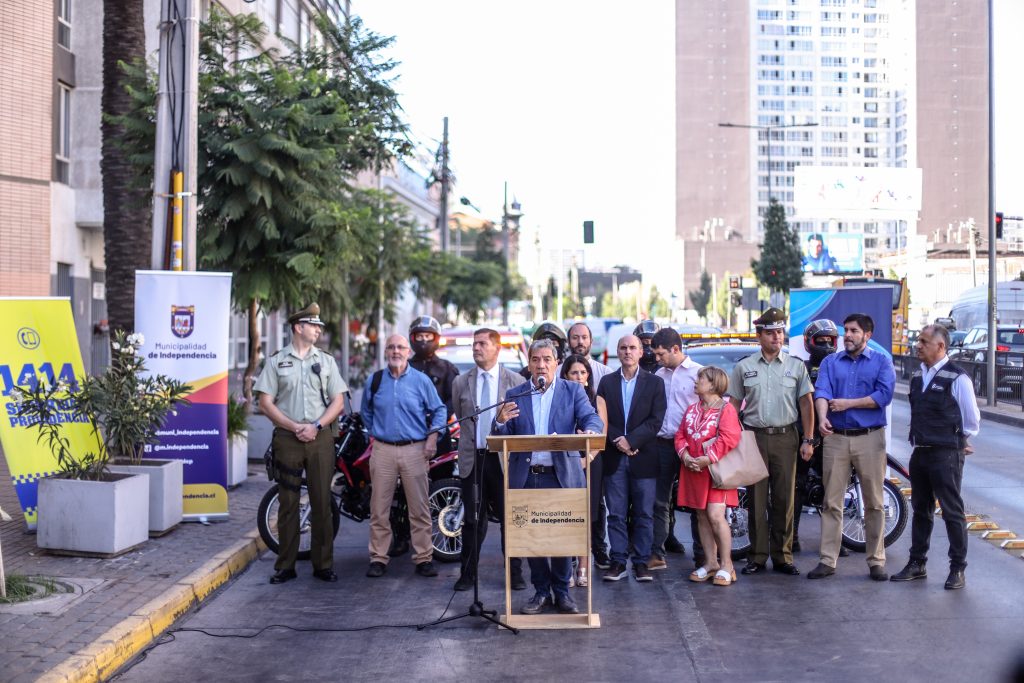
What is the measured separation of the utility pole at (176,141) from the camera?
11.4 meters

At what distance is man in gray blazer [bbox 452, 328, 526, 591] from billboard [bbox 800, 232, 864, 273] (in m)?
67.4

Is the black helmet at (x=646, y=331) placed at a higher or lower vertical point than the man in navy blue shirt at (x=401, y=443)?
higher

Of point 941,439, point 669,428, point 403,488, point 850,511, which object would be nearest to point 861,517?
point 850,511

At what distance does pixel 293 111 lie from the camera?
44.7 feet

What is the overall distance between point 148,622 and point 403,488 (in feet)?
8.72

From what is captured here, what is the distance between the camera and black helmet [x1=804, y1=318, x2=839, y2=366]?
996 centimetres

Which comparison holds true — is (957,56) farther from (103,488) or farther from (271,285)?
(103,488)

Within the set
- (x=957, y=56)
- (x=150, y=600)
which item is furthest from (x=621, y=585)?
(x=957, y=56)

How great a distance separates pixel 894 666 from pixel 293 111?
977 cm

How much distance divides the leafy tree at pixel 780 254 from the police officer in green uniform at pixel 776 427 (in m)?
52.1

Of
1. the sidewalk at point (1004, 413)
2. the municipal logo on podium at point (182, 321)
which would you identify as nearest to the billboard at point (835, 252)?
the sidewalk at point (1004, 413)

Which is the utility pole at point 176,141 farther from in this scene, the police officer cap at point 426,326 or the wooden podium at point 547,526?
the wooden podium at point 547,526

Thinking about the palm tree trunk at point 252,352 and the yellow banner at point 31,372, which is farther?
the palm tree trunk at point 252,352

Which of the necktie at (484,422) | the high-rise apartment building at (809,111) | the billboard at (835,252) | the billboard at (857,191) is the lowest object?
the necktie at (484,422)
